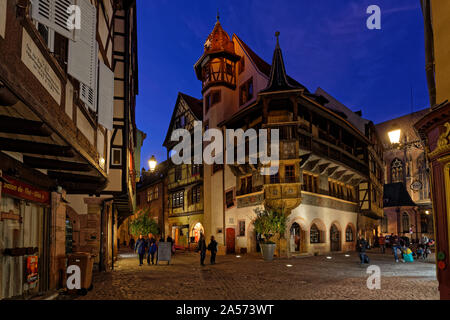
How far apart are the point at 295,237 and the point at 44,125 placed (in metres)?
24.2

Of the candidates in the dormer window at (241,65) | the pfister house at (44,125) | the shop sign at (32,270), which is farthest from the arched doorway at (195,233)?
the shop sign at (32,270)

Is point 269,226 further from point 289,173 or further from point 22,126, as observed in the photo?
point 22,126

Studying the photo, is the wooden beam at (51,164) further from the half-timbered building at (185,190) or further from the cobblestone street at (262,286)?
the half-timbered building at (185,190)

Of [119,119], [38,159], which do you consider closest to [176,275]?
[119,119]

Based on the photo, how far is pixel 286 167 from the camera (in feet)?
77.2

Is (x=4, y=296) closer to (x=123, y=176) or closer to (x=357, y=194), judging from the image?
(x=123, y=176)

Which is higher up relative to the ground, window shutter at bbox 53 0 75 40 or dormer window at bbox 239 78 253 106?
dormer window at bbox 239 78 253 106

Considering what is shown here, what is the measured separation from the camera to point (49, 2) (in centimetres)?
531

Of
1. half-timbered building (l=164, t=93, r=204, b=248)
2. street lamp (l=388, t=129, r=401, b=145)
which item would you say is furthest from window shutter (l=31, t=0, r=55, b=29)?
half-timbered building (l=164, t=93, r=204, b=248)

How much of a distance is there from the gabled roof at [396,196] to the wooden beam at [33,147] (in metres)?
55.1

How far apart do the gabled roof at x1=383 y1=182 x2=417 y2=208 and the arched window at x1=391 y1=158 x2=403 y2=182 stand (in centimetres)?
490

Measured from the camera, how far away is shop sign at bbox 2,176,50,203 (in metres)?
7.05

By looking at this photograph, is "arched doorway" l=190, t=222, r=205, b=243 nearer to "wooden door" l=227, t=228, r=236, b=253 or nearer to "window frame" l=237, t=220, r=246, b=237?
"wooden door" l=227, t=228, r=236, b=253

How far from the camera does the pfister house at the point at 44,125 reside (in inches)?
182
